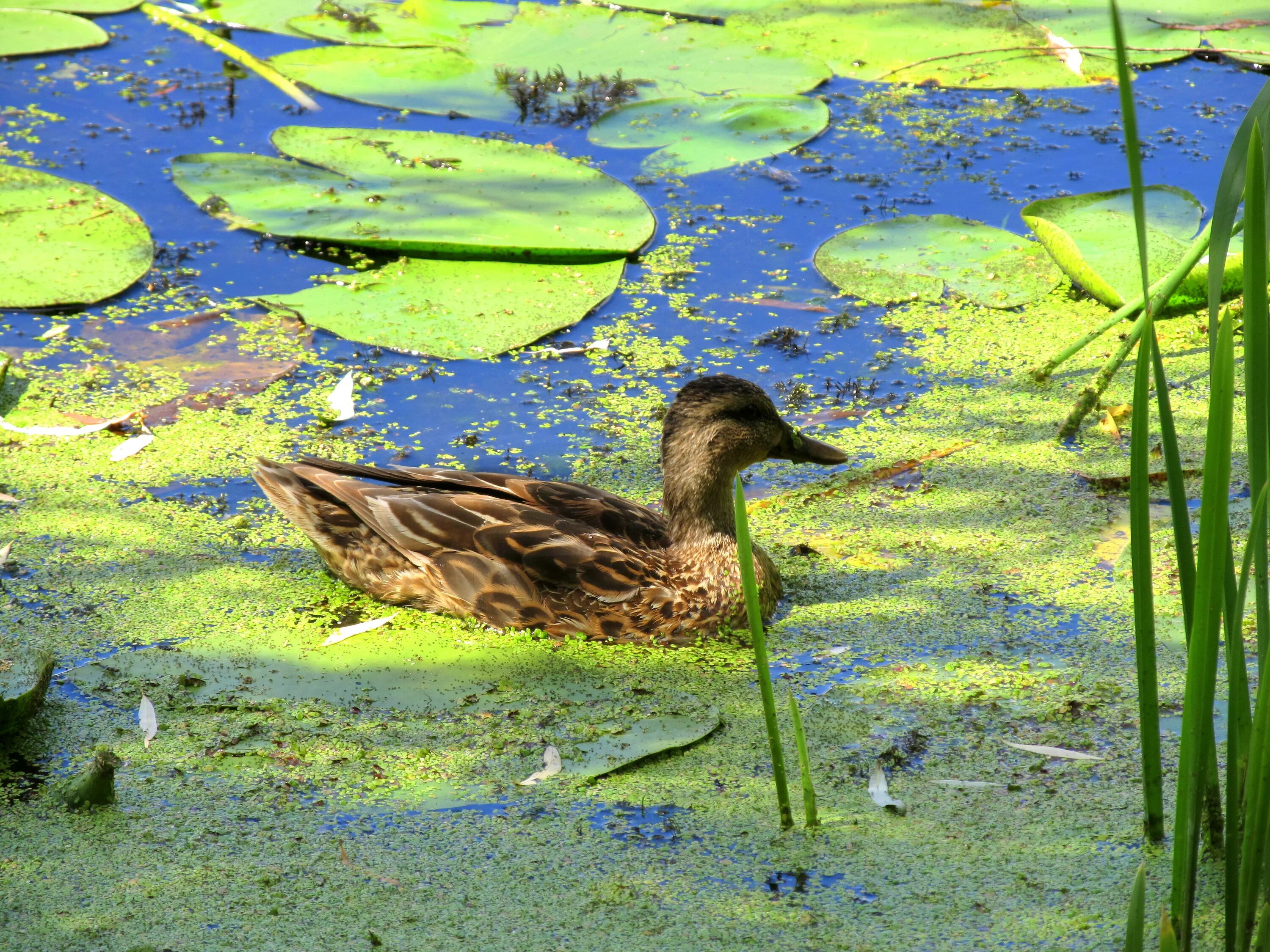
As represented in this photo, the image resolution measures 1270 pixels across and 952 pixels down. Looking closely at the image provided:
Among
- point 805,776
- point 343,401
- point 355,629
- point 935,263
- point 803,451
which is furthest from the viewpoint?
point 935,263

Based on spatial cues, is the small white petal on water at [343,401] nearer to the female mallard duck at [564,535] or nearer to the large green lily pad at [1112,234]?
the female mallard duck at [564,535]

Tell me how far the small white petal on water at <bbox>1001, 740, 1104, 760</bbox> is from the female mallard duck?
92 centimetres

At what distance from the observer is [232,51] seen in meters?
7.64

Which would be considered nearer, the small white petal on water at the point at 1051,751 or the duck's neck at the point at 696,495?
the small white petal on water at the point at 1051,751

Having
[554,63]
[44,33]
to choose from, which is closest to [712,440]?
[554,63]

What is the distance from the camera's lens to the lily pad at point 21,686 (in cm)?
311

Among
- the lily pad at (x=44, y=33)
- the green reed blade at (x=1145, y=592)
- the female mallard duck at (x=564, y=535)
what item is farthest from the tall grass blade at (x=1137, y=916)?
the lily pad at (x=44, y=33)

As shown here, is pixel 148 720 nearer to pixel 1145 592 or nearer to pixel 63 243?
pixel 1145 592

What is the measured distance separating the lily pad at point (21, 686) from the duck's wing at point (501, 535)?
3.56ft

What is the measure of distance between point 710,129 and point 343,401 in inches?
118

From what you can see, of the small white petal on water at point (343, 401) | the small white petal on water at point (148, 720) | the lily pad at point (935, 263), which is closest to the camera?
the small white petal on water at point (148, 720)

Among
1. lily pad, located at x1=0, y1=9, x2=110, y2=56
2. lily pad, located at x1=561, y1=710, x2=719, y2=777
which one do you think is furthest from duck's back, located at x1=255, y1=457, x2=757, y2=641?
lily pad, located at x1=0, y1=9, x2=110, y2=56

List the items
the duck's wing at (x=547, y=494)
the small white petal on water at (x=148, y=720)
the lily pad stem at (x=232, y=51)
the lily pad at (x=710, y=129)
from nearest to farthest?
the small white petal on water at (x=148, y=720) < the duck's wing at (x=547, y=494) < the lily pad at (x=710, y=129) < the lily pad stem at (x=232, y=51)

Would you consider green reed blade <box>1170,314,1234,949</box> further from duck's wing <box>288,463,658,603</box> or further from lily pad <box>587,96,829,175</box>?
lily pad <box>587,96,829,175</box>
